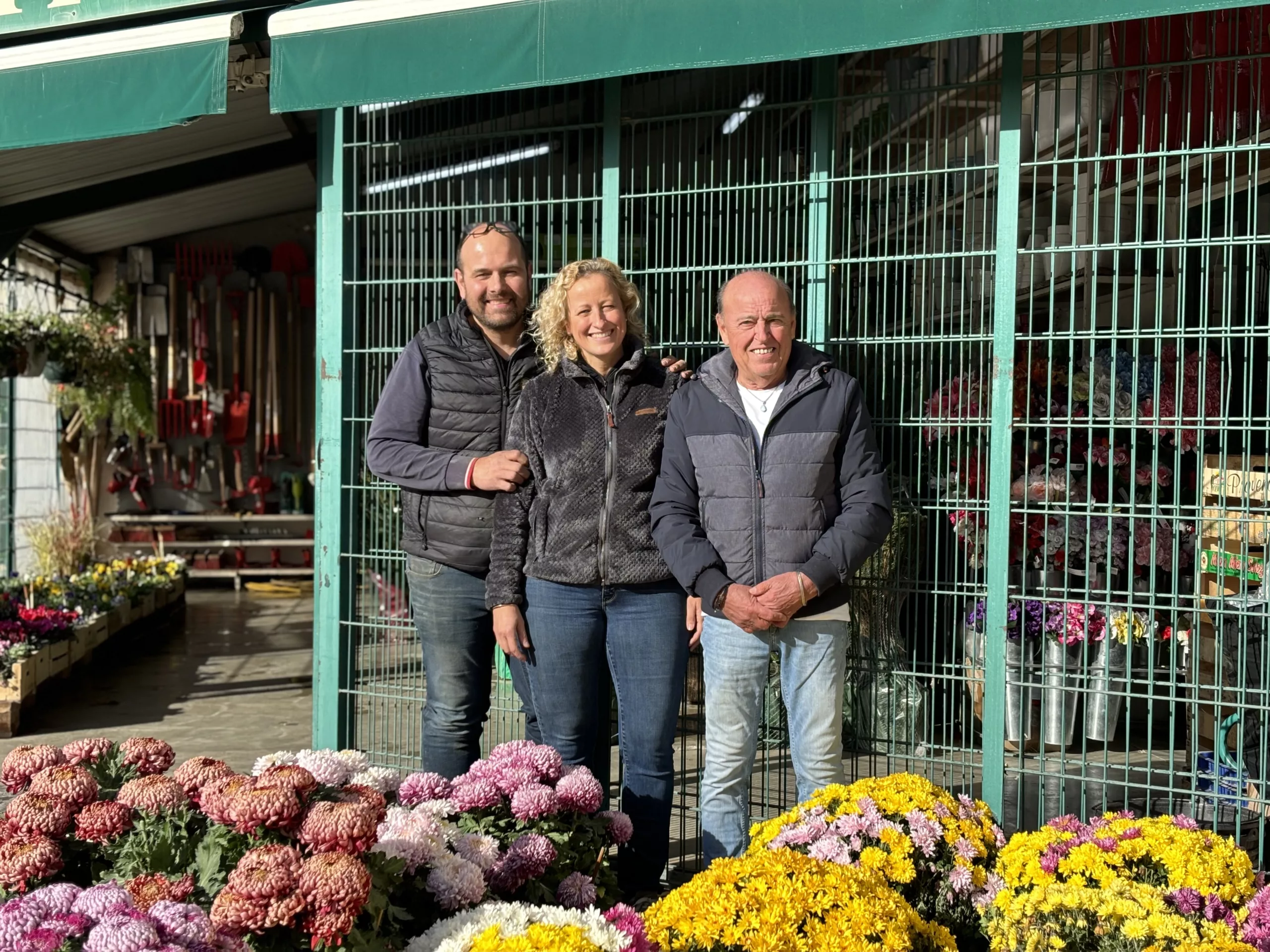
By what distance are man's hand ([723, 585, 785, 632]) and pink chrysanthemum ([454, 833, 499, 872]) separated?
0.87 meters

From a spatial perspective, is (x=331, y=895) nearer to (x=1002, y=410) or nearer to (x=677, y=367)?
(x=677, y=367)

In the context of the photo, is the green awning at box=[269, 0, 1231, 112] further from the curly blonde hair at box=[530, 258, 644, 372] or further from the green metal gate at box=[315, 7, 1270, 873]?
the curly blonde hair at box=[530, 258, 644, 372]

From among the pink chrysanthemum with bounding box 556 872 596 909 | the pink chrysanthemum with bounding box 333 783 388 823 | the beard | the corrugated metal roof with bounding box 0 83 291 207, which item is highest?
the corrugated metal roof with bounding box 0 83 291 207

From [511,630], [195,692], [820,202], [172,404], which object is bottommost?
[195,692]

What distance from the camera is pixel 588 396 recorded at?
11.2 feet

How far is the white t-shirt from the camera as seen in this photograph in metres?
3.25

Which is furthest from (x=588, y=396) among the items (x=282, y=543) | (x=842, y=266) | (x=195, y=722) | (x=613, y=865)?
(x=282, y=543)

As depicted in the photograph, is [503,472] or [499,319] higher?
[499,319]

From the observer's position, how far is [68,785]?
7.86ft

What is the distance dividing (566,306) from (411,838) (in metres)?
1.59

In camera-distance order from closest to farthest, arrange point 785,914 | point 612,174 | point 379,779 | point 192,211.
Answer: point 785,914
point 379,779
point 612,174
point 192,211

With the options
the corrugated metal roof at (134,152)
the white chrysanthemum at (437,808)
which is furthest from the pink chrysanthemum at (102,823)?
the corrugated metal roof at (134,152)

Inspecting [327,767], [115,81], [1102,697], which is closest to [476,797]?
[327,767]

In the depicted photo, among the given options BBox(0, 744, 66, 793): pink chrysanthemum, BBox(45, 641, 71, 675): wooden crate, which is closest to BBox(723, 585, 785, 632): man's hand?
BBox(0, 744, 66, 793): pink chrysanthemum
